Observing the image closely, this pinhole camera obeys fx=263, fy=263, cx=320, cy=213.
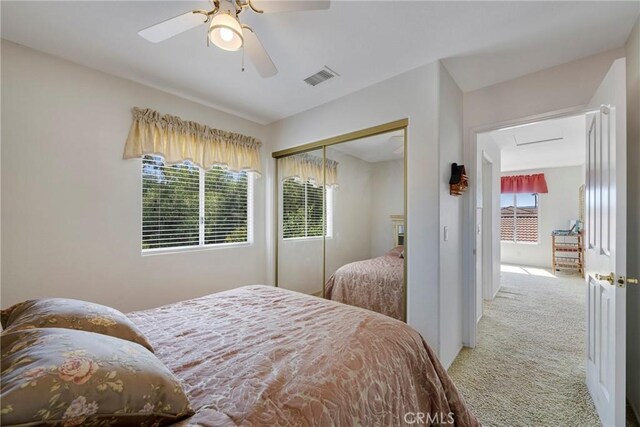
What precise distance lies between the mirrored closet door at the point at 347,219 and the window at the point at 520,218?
6339 millimetres

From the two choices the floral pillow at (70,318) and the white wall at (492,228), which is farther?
the white wall at (492,228)

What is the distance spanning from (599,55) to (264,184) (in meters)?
3.49

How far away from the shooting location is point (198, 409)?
856mm

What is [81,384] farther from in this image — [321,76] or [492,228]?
[492,228]

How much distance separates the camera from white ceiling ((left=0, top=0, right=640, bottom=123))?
1.66 m

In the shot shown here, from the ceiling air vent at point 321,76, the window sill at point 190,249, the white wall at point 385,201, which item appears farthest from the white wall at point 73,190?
the white wall at point 385,201

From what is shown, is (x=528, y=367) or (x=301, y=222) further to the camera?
(x=301, y=222)

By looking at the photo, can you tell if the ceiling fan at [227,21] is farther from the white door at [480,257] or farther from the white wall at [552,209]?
the white wall at [552,209]

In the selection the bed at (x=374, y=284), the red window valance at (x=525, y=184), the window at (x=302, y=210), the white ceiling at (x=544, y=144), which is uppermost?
the white ceiling at (x=544, y=144)

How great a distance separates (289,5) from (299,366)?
68.3 inches

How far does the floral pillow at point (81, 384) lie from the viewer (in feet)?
1.93

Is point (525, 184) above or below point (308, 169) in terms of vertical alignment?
A: above

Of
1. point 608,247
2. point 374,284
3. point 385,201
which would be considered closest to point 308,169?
point 385,201

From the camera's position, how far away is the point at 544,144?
451 cm
